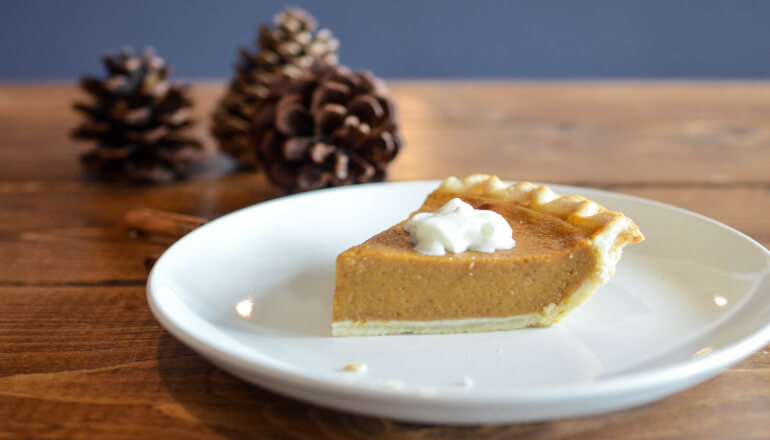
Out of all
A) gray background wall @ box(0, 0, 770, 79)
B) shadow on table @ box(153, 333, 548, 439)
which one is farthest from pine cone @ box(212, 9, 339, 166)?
gray background wall @ box(0, 0, 770, 79)

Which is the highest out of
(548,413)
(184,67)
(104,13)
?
(548,413)

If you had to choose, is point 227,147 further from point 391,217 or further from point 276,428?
point 276,428

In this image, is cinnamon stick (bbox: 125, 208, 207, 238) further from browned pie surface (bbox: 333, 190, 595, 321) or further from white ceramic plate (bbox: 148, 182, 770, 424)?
browned pie surface (bbox: 333, 190, 595, 321)

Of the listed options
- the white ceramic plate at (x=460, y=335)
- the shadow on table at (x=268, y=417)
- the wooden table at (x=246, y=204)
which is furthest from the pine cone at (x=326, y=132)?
the shadow on table at (x=268, y=417)

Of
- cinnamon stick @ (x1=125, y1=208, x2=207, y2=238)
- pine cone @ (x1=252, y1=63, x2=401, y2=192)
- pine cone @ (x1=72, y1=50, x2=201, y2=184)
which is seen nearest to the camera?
cinnamon stick @ (x1=125, y1=208, x2=207, y2=238)

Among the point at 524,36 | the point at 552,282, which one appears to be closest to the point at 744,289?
the point at 552,282

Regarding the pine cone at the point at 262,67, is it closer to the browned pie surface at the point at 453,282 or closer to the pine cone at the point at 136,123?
the pine cone at the point at 136,123

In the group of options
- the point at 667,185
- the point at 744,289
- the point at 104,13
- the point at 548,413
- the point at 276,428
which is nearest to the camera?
the point at 548,413
